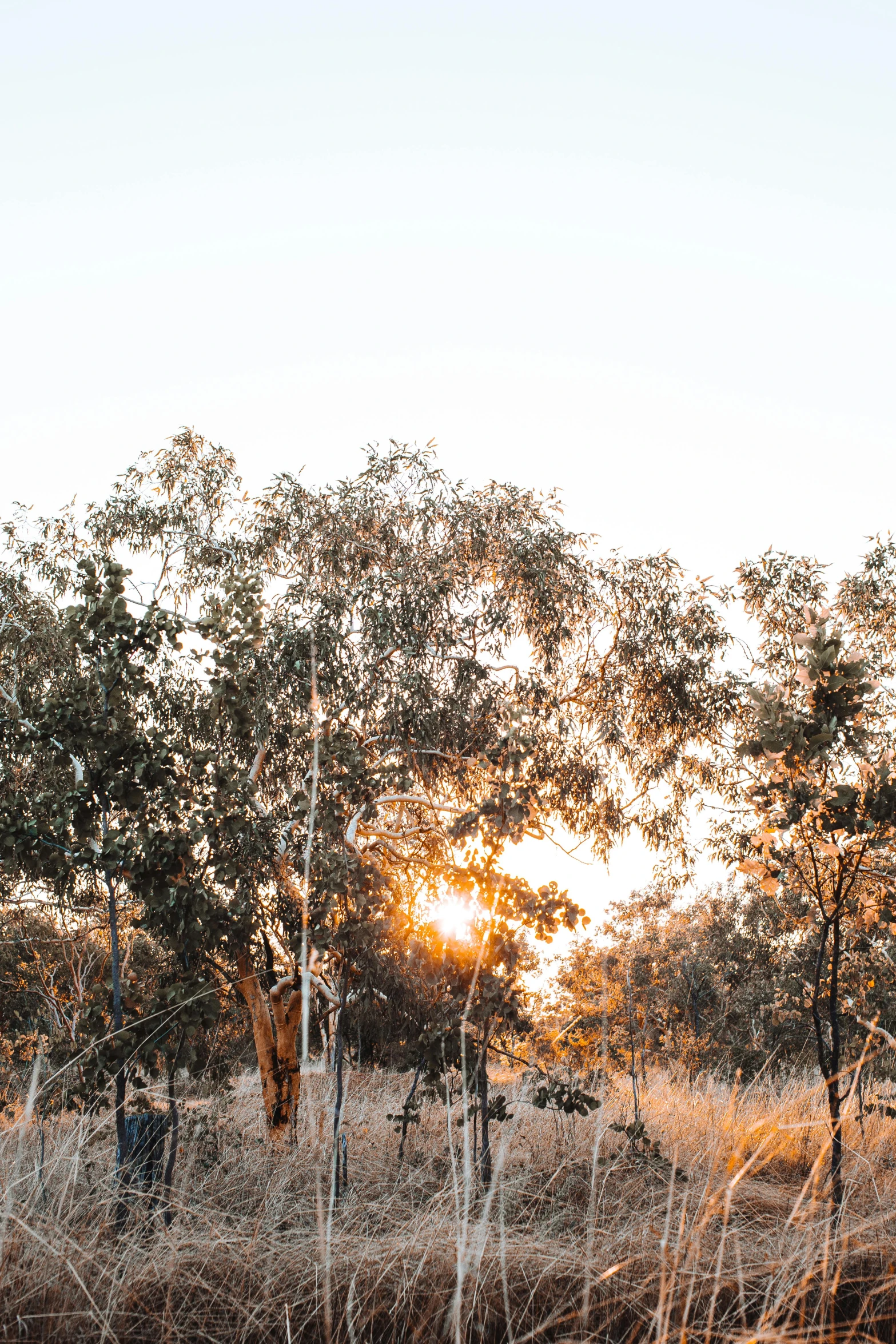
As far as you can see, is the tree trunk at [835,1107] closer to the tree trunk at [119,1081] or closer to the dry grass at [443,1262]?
the dry grass at [443,1262]

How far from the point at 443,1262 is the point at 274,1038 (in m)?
4.79

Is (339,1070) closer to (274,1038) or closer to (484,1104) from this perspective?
(484,1104)

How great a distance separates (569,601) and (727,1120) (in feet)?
17.3

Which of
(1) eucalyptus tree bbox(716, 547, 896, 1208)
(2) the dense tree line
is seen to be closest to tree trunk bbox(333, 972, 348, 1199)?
(2) the dense tree line

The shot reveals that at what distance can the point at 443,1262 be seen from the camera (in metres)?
2.48

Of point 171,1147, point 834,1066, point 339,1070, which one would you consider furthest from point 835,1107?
point 171,1147

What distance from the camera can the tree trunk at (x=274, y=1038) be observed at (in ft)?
20.9

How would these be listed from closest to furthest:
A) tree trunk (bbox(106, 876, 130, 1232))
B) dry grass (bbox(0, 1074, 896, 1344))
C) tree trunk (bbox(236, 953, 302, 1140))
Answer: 1. dry grass (bbox(0, 1074, 896, 1344))
2. tree trunk (bbox(106, 876, 130, 1232))
3. tree trunk (bbox(236, 953, 302, 1140))

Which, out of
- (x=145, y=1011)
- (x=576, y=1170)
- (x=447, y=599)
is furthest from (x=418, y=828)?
(x=145, y=1011)

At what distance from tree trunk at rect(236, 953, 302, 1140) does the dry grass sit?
104 inches

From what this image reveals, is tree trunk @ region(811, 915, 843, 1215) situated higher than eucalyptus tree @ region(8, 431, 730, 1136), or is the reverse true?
eucalyptus tree @ region(8, 431, 730, 1136)

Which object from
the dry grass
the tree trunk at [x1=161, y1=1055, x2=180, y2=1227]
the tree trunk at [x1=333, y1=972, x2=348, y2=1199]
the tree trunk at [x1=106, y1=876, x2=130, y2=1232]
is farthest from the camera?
the tree trunk at [x1=333, y1=972, x2=348, y2=1199]

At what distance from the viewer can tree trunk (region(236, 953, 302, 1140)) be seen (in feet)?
20.9

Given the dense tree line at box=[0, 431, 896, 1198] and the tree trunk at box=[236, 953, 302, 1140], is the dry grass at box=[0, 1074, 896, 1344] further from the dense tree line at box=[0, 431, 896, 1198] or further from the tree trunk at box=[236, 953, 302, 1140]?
the tree trunk at box=[236, 953, 302, 1140]
